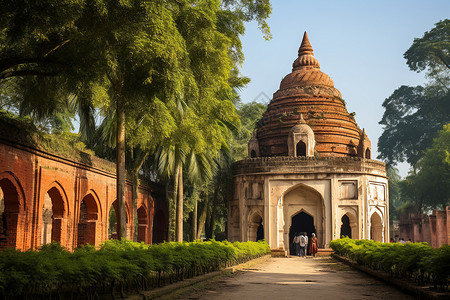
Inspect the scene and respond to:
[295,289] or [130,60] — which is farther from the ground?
[130,60]

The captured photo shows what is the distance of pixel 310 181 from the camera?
27.3 metres

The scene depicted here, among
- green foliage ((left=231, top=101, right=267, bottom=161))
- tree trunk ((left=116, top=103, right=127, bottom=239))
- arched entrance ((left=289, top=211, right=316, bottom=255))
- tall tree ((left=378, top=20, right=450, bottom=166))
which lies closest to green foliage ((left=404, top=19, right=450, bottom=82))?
tall tree ((left=378, top=20, right=450, bottom=166))

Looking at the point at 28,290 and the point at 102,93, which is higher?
the point at 102,93

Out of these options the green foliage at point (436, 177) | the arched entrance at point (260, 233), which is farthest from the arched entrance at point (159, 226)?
the green foliage at point (436, 177)

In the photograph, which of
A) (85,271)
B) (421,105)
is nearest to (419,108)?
(421,105)

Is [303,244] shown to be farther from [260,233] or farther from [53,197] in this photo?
[53,197]

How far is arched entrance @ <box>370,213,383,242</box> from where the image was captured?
28734 millimetres

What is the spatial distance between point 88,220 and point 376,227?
642 inches

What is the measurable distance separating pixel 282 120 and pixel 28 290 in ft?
87.0

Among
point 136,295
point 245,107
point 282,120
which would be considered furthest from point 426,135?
point 136,295

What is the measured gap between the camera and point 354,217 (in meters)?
27.4

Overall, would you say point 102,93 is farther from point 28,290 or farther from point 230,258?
point 28,290

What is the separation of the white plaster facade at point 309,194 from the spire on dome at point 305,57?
882cm

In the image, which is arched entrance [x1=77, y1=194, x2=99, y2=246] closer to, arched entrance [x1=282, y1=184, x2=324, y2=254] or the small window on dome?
arched entrance [x1=282, y1=184, x2=324, y2=254]
